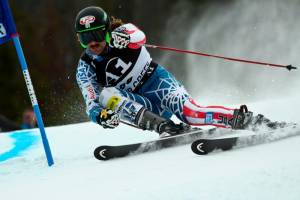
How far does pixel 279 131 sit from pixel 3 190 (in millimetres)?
1960

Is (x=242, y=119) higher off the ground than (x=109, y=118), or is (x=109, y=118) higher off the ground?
(x=109, y=118)

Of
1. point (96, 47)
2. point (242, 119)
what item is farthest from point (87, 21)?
point (242, 119)

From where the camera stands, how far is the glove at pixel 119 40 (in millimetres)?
5008

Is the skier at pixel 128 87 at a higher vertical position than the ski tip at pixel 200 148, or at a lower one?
higher

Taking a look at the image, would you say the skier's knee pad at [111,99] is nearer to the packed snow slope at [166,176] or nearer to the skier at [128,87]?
the skier at [128,87]

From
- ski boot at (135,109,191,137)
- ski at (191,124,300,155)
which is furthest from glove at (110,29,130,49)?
ski at (191,124,300,155)

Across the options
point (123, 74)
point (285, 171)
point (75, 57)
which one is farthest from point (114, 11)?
point (285, 171)

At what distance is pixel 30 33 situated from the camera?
116ft

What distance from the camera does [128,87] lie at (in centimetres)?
524

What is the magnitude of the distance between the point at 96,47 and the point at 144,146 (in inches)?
39.2

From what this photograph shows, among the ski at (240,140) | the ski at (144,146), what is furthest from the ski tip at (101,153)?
the ski at (240,140)

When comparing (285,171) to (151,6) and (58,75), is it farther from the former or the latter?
(151,6)

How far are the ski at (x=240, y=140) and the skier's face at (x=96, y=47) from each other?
1.45 meters

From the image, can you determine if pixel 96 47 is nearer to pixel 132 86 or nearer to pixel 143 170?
pixel 132 86
